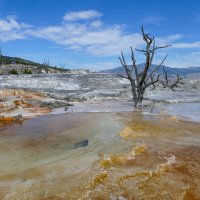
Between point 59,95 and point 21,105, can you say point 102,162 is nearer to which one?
point 21,105

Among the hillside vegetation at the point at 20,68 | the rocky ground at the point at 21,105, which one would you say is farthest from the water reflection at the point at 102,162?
the hillside vegetation at the point at 20,68

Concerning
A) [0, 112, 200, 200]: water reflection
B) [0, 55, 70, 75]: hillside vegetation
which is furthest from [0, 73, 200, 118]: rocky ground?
[0, 55, 70, 75]: hillside vegetation

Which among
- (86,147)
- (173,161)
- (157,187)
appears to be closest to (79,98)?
(86,147)

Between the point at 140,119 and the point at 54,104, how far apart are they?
6071mm

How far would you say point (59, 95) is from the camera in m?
21.8

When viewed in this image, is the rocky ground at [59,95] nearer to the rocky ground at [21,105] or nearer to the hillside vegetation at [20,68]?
the rocky ground at [21,105]

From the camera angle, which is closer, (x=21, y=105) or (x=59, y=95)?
(x=21, y=105)

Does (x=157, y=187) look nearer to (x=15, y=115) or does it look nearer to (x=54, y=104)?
(x=15, y=115)

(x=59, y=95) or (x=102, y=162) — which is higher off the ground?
(x=102, y=162)

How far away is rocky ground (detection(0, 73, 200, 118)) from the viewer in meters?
16.3

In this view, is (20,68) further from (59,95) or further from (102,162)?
(102,162)

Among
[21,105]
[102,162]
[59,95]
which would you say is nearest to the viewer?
[102,162]

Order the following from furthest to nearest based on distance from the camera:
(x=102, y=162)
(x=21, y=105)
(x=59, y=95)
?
(x=59, y=95) < (x=21, y=105) < (x=102, y=162)

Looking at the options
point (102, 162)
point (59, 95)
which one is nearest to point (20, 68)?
point (59, 95)
